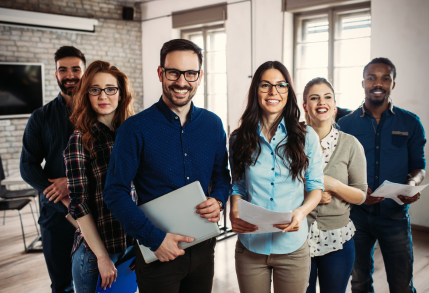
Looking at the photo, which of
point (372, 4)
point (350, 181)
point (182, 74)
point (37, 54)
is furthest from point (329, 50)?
point (37, 54)

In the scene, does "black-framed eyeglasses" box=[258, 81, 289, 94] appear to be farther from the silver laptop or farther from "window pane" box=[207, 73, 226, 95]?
"window pane" box=[207, 73, 226, 95]

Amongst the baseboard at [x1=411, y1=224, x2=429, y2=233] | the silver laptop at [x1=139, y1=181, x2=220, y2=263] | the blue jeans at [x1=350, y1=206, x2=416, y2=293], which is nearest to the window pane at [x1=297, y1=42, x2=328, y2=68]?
the baseboard at [x1=411, y1=224, x2=429, y2=233]

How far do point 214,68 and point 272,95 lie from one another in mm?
5531

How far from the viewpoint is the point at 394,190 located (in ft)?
6.40

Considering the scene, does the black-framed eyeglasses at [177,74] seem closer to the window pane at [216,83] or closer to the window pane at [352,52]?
the window pane at [352,52]

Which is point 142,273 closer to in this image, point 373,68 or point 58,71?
point 58,71

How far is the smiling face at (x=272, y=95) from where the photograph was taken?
63.5 inches

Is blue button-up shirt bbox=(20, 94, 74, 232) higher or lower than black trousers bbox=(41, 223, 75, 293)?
higher

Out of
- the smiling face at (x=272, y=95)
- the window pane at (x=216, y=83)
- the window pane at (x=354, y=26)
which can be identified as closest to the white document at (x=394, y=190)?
the smiling face at (x=272, y=95)

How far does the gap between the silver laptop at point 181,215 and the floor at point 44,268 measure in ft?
5.93

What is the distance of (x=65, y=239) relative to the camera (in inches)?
85.0

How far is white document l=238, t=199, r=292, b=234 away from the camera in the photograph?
4.41 feet

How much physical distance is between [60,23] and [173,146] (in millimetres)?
6085

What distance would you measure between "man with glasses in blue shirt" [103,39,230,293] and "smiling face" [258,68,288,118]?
30 centimetres
